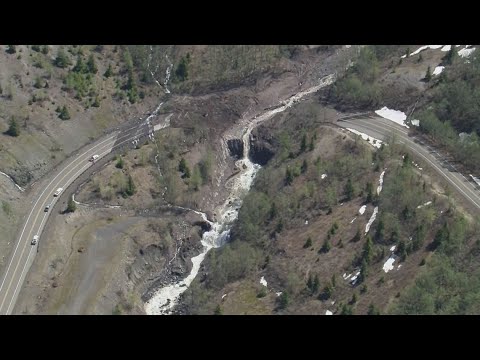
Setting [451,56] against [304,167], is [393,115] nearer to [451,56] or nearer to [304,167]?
[451,56]

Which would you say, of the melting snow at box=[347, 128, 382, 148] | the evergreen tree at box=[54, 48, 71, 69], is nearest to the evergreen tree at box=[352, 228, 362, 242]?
the melting snow at box=[347, 128, 382, 148]

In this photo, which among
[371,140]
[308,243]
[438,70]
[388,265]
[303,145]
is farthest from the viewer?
[438,70]

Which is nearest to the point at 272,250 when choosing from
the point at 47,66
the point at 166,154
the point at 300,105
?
the point at 166,154

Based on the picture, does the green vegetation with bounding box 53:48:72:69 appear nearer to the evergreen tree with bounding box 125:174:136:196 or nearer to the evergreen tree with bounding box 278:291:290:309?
the evergreen tree with bounding box 125:174:136:196

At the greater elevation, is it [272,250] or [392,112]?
[392,112]

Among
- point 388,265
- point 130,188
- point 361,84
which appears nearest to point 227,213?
point 130,188
